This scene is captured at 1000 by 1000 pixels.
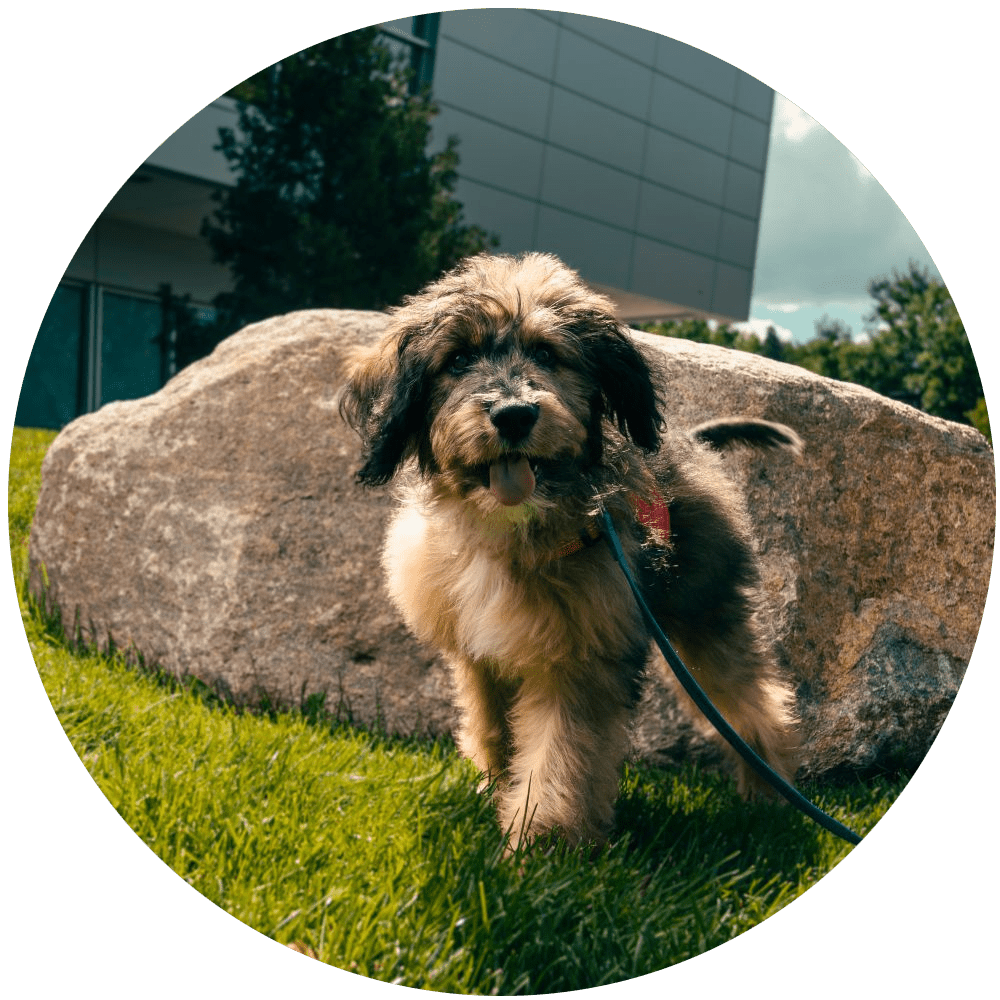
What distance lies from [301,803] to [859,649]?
2698 millimetres

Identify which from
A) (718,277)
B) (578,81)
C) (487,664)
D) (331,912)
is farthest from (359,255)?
(331,912)

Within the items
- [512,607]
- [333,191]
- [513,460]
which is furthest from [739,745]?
[333,191]

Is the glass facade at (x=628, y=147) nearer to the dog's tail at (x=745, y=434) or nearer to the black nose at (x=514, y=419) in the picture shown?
the dog's tail at (x=745, y=434)

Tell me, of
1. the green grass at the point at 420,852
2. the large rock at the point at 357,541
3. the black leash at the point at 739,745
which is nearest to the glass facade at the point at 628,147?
the large rock at the point at 357,541

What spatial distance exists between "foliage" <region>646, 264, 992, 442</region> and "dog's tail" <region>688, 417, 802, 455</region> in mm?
375

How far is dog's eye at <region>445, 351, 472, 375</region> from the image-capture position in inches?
131

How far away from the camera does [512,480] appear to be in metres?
3.24

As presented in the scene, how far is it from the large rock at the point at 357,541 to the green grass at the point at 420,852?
0.44 m

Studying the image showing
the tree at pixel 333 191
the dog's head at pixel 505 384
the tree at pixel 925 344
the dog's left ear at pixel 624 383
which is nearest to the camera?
the dog's head at pixel 505 384

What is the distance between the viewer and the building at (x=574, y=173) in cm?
396

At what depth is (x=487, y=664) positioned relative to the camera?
150 inches

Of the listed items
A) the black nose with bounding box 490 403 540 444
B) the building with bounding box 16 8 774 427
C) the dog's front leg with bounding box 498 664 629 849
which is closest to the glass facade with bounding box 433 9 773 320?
the building with bounding box 16 8 774 427

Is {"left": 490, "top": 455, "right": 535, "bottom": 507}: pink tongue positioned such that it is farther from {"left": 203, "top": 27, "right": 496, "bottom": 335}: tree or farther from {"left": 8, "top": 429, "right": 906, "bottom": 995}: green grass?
{"left": 203, "top": 27, "right": 496, "bottom": 335}: tree

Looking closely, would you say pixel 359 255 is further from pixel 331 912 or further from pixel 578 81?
pixel 331 912
